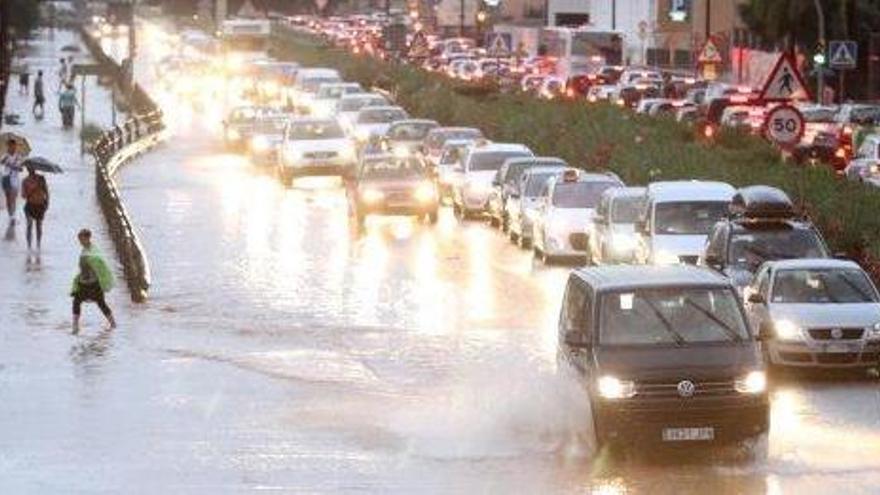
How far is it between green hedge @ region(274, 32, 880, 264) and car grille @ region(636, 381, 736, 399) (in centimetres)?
1231

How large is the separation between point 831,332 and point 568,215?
15.9 metres

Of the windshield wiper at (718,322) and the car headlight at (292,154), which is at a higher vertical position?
the windshield wiper at (718,322)

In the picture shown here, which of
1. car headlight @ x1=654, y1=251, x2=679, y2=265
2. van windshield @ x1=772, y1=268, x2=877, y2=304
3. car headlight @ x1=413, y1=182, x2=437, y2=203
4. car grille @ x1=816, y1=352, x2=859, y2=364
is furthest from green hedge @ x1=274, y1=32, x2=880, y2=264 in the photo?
car grille @ x1=816, y1=352, x2=859, y2=364

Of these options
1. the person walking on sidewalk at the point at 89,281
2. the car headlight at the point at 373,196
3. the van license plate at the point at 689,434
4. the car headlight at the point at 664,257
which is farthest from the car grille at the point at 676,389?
the car headlight at the point at 373,196

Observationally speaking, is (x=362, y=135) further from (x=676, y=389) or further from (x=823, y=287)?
(x=676, y=389)

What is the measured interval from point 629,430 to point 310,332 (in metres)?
11.7

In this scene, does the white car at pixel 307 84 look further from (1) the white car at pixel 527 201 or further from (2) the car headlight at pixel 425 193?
(1) the white car at pixel 527 201

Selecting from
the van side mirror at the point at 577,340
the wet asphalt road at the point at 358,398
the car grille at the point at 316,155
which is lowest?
the wet asphalt road at the point at 358,398

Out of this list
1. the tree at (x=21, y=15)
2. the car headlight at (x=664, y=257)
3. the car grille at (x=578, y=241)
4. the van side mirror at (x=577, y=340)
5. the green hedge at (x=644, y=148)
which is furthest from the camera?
the tree at (x=21, y=15)

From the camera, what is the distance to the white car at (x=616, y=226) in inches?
1503

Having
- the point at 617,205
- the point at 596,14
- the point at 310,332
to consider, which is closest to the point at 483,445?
the point at 310,332

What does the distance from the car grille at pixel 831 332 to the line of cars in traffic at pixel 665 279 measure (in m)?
0.01

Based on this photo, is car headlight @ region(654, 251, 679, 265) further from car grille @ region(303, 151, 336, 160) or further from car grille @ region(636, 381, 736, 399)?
car grille @ region(303, 151, 336, 160)

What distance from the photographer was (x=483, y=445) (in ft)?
74.9
